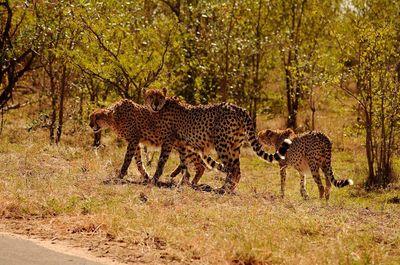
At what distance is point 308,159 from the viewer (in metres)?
12.6

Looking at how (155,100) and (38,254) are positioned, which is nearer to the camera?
(38,254)

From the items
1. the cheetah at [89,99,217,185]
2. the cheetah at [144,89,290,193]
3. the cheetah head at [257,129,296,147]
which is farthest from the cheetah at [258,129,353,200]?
the cheetah at [89,99,217,185]

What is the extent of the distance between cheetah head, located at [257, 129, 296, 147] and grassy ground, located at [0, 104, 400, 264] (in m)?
3.63

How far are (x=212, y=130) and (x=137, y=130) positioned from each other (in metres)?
1.29

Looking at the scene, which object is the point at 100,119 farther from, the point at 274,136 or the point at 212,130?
the point at 274,136

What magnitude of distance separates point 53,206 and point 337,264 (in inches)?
136

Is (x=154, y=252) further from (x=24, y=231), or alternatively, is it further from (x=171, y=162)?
(x=171, y=162)

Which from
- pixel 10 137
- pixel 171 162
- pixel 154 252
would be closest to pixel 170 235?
pixel 154 252

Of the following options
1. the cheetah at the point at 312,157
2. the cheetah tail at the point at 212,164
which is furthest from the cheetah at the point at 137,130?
the cheetah at the point at 312,157

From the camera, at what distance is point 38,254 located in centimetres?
651

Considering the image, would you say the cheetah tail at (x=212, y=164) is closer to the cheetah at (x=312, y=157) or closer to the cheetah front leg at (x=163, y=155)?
the cheetah front leg at (x=163, y=155)

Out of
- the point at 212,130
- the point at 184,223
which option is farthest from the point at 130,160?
the point at 184,223

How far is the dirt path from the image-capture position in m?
6.26

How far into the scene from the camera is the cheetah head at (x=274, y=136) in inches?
537
